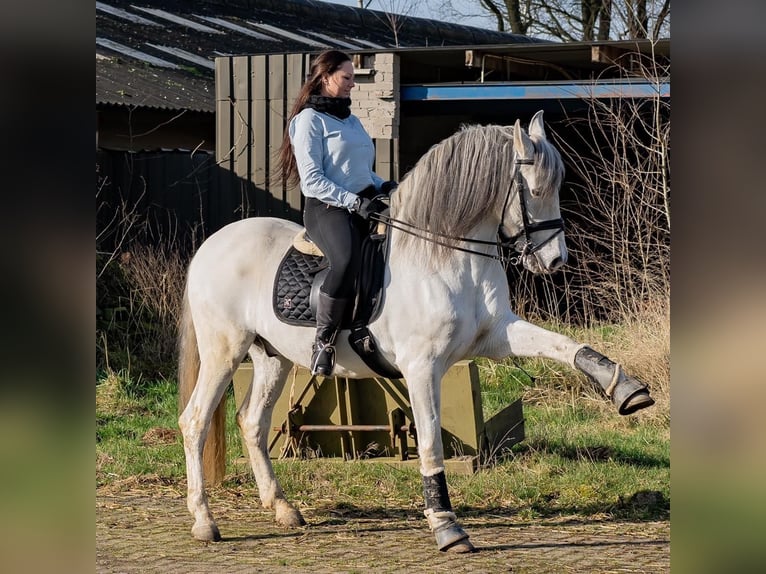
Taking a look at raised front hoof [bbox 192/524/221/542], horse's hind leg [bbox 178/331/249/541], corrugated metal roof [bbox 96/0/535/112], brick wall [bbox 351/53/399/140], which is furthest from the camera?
corrugated metal roof [bbox 96/0/535/112]

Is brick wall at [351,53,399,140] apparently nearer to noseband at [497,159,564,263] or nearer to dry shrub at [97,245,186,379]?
dry shrub at [97,245,186,379]

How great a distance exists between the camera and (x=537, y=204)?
5.18 m

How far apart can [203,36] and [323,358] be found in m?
17.9

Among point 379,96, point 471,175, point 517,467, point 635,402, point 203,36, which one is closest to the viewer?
point 635,402

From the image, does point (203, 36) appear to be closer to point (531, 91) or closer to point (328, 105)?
point (531, 91)

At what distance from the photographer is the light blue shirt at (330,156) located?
540 centimetres

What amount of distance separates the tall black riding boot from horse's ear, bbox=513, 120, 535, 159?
1.20m

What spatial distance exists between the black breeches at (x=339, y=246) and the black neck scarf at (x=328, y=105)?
0.52 m

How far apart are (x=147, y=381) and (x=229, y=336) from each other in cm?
465

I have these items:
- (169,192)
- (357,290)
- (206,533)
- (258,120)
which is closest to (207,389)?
(206,533)

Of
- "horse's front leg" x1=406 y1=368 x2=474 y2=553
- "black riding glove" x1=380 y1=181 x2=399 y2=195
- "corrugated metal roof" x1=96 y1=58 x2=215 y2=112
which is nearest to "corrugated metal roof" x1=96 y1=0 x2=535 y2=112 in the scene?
"corrugated metal roof" x1=96 y1=58 x2=215 y2=112

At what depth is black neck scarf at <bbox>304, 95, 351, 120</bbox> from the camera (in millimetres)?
5566
